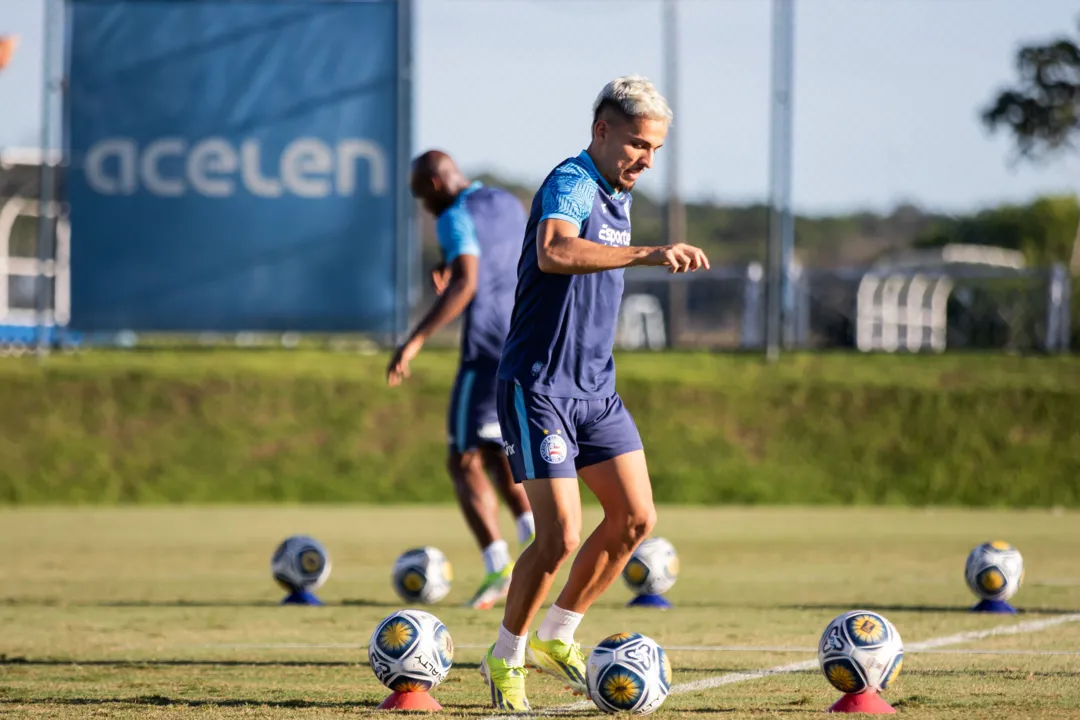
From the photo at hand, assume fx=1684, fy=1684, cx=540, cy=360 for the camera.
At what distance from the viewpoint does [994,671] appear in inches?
260

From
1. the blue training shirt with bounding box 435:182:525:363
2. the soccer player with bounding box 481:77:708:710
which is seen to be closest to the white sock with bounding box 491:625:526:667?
the soccer player with bounding box 481:77:708:710

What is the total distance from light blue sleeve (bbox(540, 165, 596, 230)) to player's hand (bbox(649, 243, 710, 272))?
1.22 ft

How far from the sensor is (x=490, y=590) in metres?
9.27

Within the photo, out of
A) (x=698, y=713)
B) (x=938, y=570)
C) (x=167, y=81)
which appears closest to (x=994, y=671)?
(x=698, y=713)

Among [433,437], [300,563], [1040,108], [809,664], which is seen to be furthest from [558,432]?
[1040,108]

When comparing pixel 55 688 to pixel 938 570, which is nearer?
pixel 55 688

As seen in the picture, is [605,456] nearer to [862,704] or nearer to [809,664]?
[862,704]

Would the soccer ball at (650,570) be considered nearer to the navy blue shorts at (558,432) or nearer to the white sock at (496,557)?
the white sock at (496,557)

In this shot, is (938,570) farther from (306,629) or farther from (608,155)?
(608,155)

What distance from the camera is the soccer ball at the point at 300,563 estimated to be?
9.50 metres

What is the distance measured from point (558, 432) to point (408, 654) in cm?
93

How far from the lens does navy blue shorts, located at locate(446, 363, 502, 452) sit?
9.34m

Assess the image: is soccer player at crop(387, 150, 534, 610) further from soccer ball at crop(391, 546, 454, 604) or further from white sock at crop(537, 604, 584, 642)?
white sock at crop(537, 604, 584, 642)

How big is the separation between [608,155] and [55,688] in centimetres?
288
